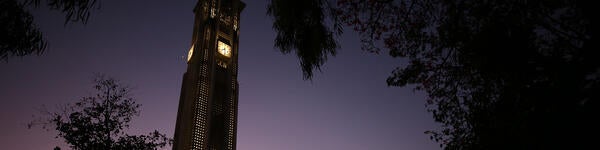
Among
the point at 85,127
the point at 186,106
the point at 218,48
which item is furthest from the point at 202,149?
the point at 85,127

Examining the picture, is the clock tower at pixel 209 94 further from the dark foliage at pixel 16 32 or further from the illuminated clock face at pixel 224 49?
the dark foliage at pixel 16 32

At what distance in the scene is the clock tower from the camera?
1797 inches

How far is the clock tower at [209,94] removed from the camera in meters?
45.7

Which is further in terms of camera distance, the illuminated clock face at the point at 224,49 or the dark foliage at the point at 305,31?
the illuminated clock face at the point at 224,49

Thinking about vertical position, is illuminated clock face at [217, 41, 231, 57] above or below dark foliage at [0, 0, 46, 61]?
above

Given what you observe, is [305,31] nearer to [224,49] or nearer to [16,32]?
[16,32]

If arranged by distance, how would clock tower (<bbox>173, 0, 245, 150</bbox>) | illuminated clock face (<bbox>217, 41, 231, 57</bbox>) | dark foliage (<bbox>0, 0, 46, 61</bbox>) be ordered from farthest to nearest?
illuminated clock face (<bbox>217, 41, 231, 57</bbox>), clock tower (<bbox>173, 0, 245, 150</bbox>), dark foliage (<bbox>0, 0, 46, 61</bbox>)

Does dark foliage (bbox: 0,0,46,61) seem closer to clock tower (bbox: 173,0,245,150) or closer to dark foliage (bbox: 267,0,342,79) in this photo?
dark foliage (bbox: 267,0,342,79)

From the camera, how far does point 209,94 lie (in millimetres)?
49531

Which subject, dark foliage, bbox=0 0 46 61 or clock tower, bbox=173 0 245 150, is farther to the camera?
clock tower, bbox=173 0 245 150

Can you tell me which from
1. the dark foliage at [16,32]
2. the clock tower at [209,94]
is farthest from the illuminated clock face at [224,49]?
the dark foliage at [16,32]

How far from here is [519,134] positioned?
17.4ft

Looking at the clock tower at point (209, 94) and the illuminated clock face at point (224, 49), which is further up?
the illuminated clock face at point (224, 49)

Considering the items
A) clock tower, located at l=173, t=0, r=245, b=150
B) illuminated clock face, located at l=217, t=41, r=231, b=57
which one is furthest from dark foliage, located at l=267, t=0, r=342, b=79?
illuminated clock face, located at l=217, t=41, r=231, b=57
